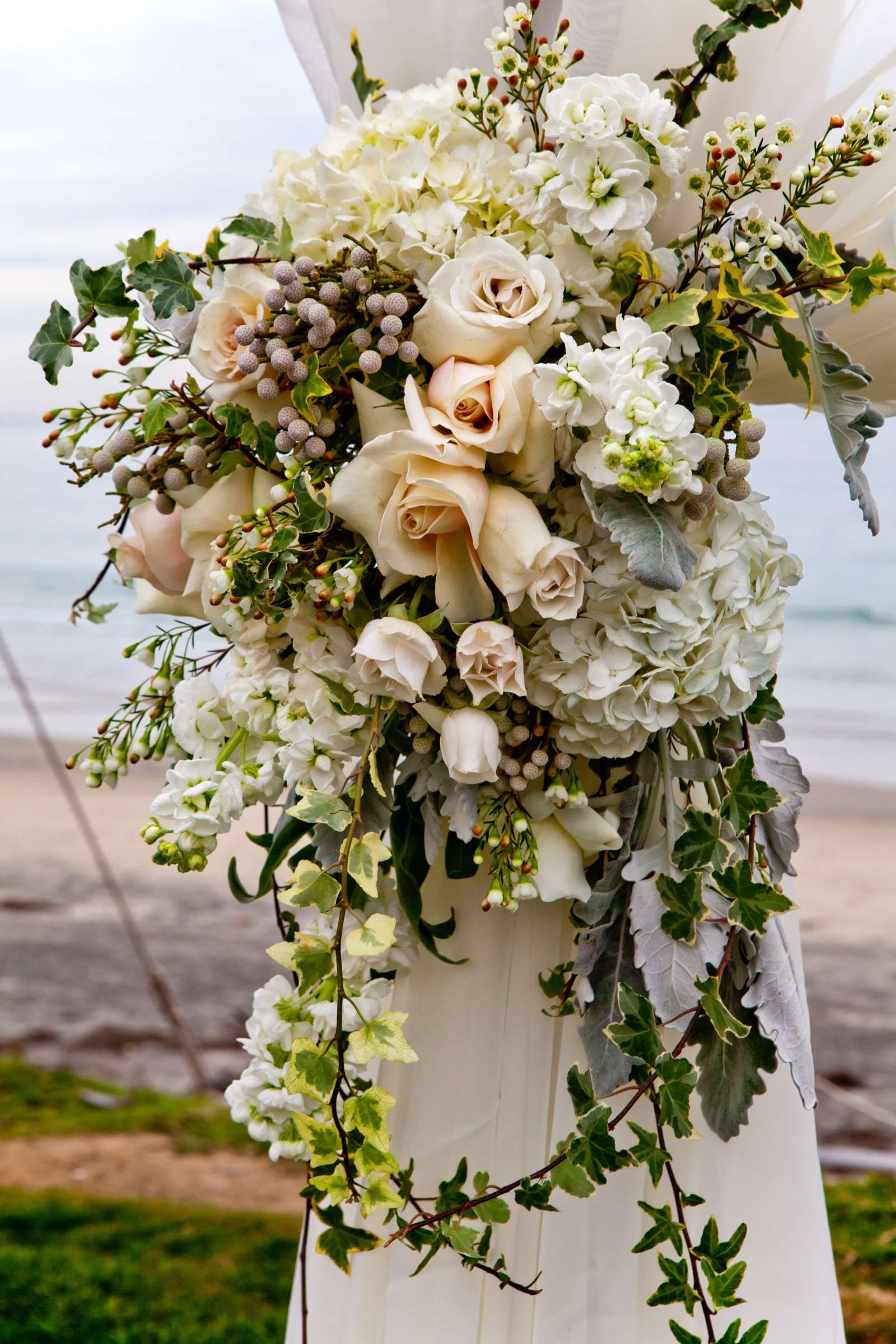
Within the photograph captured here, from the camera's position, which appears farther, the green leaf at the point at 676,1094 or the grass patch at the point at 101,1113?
the grass patch at the point at 101,1113

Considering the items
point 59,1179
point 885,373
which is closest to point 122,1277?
point 59,1179

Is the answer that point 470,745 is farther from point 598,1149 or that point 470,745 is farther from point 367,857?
point 598,1149

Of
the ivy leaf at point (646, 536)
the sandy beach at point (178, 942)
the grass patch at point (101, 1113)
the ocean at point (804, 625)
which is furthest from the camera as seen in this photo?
the ocean at point (804, 625)

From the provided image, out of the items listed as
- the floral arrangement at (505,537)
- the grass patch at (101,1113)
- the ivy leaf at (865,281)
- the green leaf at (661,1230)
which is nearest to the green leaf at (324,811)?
the floral arrangement at (505,537)

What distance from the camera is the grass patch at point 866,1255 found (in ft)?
7.19

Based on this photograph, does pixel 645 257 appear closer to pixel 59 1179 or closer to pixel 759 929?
pixel 759 929

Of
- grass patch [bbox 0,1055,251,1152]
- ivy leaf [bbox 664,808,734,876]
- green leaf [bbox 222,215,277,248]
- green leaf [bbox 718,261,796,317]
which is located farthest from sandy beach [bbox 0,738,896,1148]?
green leaf [bbox 222,215,277,248]

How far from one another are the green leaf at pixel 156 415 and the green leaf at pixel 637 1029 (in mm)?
506

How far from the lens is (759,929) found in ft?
2.24

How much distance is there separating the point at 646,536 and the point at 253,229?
0.35 m

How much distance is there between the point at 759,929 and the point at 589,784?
8.0 inches

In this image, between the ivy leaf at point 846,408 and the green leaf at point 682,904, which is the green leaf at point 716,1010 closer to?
the green leaf at point 682,904

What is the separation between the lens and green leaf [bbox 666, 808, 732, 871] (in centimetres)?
70

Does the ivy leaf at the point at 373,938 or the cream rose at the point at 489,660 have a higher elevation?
the cream rose at the point at 489,660
